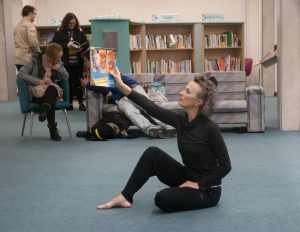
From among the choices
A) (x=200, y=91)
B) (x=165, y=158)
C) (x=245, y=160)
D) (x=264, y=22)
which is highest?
(x=264, y=22)

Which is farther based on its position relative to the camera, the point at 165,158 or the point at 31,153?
the point at 31,153

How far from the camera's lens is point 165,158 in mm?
3295

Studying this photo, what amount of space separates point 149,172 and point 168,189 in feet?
0.59

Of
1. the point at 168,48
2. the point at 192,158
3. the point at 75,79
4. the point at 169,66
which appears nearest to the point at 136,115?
the point at 192,158

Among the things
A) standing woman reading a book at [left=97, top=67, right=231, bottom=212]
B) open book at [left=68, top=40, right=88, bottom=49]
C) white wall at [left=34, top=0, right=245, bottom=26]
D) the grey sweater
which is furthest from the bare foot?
white wall at [left=34, top=0, right=245, bottom=26]

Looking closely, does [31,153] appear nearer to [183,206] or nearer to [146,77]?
[146,77]

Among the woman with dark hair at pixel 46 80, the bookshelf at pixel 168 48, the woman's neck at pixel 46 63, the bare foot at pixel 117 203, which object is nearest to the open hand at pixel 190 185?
the bare foot at pixel 117 203

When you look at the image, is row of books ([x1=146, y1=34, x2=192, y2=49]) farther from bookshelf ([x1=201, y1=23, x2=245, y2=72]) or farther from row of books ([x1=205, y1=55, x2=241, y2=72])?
row of books ([x1=205, y1=55, x2=241, y2=72])

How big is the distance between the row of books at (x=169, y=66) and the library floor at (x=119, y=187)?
14.7 ft

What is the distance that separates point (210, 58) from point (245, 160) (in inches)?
248

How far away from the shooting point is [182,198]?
10.3 ft

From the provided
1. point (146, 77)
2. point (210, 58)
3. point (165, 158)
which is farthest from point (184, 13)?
point (165, 158)

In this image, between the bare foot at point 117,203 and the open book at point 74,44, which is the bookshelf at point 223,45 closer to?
the open book at point 74,44

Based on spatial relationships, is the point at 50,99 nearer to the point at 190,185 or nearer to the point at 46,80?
the point at 46,80
